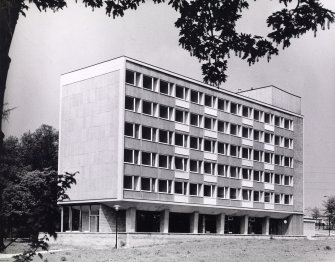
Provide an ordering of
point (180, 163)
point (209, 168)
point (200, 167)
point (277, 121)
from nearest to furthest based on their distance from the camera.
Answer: point (180, 163) < point (200, 167) < point (209, 168) < point (277, 121)

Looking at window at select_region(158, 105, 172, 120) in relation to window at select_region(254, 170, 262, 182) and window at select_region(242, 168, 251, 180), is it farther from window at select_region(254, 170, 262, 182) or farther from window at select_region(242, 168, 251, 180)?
window at select_region(254, 170, 262, 182)

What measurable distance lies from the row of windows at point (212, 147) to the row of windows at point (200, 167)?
0.47 m

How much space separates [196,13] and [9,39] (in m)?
3.02

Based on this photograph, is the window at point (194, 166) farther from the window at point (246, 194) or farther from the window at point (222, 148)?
the window at point (246, 194)

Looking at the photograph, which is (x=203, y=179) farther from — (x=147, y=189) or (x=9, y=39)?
(x=9, y=39)

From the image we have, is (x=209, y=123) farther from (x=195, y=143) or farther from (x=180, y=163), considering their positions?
(x=180, y=163)

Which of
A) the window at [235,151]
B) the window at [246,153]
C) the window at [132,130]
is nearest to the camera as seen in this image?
the window at [132,130]

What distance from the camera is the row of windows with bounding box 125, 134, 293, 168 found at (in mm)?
52344

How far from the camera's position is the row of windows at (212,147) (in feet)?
172

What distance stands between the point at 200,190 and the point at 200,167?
2342mm

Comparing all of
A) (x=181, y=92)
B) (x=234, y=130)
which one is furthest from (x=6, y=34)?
(x=234, y=130)

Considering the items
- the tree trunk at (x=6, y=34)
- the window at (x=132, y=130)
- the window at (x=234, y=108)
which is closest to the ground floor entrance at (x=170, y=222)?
the window at (x=132, y=130)

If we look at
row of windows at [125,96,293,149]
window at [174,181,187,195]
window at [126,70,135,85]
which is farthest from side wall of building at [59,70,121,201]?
window at [174,181,187,195]

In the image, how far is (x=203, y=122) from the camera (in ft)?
191
